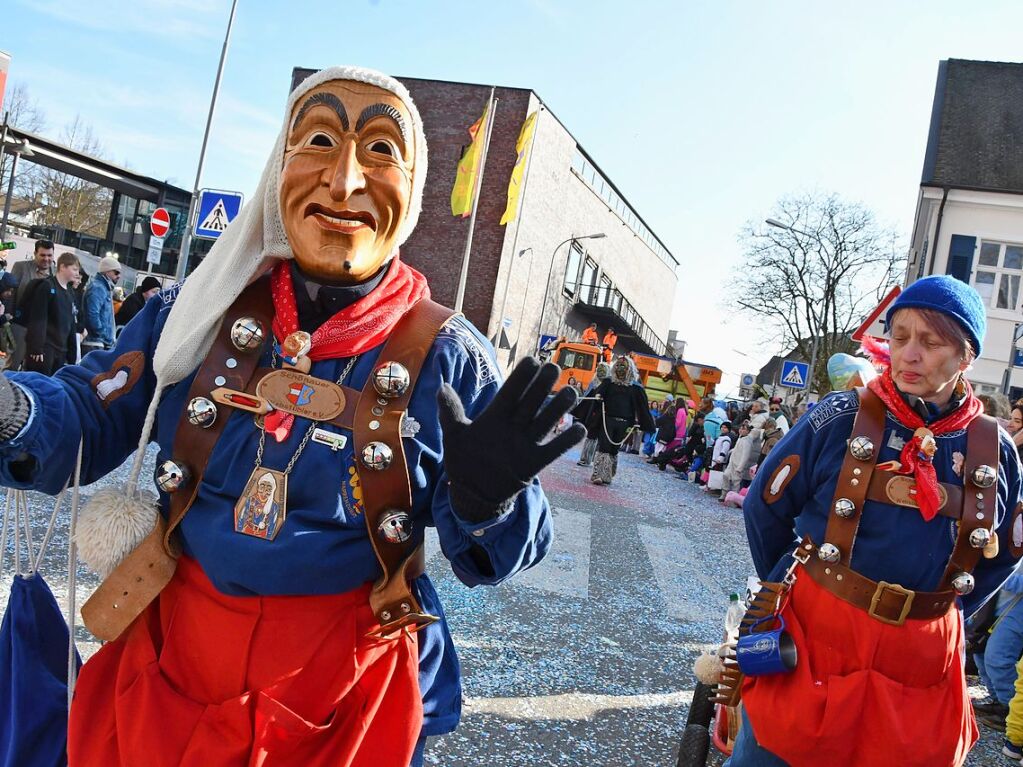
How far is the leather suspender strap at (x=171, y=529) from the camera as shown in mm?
1627

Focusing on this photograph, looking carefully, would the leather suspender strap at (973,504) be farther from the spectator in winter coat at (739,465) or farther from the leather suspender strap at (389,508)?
the spectator in winter coat at (739,465)

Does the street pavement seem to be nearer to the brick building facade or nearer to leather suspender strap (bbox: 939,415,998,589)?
leather suspender strap (bbox: 939,415,998,589)

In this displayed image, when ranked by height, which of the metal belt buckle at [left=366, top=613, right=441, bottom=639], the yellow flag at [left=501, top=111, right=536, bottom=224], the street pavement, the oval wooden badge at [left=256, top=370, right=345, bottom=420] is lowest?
the street pavement

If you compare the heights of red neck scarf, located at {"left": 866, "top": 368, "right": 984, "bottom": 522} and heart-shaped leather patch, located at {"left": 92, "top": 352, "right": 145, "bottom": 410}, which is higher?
red neck scarf, located at {"left": 866, "top": 368, "right": 984, "bottom": 522}

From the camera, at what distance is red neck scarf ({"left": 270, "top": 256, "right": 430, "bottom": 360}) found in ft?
5.70

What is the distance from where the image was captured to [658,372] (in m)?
28.8

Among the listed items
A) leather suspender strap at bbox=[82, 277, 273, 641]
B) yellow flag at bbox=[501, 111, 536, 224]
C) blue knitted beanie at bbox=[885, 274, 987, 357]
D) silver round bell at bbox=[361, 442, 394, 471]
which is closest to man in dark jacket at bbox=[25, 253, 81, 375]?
leather suspender strap at bbox=[82, 277, 273, 641]

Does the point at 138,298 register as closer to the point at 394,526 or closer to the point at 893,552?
the point at 394,526

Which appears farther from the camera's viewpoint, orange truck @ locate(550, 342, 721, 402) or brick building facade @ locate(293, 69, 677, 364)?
brick building facade @ locate(293, 69, 677, 364)

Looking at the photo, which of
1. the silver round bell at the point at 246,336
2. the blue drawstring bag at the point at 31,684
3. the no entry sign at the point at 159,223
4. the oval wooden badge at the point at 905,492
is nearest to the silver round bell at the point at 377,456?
the silver round bell at the point at 246,336

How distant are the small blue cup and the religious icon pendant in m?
1.35

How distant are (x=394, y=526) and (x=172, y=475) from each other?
447mm

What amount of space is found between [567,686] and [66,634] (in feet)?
8.25

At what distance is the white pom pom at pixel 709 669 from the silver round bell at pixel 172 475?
1844 millimetres
